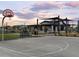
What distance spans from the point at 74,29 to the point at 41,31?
8.98ft

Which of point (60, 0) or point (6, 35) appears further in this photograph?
point (6, 35)

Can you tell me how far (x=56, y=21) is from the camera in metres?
16.9

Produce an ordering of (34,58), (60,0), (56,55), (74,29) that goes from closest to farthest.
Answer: (34,58) < (56,55) < (60,0) < (74,29)

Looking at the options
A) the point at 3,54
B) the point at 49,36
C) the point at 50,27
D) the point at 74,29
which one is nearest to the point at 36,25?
the point at 50,27

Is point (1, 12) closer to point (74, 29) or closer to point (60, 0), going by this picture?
point (60, 0)

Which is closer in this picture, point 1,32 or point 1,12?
point 1,12

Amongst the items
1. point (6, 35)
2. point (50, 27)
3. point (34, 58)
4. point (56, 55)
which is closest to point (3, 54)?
point (34, 58)

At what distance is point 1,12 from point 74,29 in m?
6.11

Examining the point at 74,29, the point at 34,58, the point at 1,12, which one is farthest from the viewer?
the point at 74,29

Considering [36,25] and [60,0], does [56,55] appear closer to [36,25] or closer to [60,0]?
[60,0]

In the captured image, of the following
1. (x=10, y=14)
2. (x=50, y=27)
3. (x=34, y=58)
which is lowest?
(x=34, y=58)

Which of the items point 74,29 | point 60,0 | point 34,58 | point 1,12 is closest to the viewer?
point 34,58

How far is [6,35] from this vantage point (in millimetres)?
18766

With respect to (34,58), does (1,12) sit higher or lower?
higher
